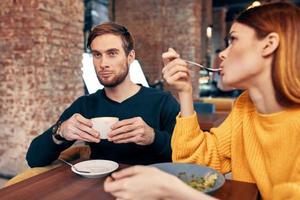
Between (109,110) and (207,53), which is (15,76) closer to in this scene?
(109,110)

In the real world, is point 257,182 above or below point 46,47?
below

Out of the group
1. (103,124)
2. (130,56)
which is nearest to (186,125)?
(103,124)

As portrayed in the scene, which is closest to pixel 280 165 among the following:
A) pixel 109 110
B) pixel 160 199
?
pixel 160 199

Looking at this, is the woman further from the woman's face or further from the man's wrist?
the man's wrist

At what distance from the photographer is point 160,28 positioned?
6.12 m

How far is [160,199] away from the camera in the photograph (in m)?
0.62

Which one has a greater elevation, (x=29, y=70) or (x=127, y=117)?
(x=29, y=70)

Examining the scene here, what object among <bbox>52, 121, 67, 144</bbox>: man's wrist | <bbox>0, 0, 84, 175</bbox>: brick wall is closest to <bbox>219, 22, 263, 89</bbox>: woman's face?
<bbox>52, 121, 67, 144</bbox>: man's wrist

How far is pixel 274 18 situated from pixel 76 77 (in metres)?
2.66

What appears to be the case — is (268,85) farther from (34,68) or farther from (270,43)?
(34,68)

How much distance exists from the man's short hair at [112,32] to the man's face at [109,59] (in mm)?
24

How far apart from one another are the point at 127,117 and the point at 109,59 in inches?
13.8

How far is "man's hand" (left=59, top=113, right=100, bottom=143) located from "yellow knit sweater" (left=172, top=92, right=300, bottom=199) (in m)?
0.31

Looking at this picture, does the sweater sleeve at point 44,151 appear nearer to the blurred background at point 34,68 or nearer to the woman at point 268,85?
the woman at point 268,85
